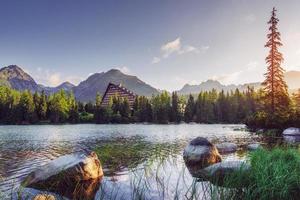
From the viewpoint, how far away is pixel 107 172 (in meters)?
15.5

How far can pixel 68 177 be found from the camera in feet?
40.4

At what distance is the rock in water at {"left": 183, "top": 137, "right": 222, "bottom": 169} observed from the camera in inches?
677

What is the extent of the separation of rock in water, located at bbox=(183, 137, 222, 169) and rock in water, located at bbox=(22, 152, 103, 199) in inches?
234

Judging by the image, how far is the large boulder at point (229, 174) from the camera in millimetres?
8245

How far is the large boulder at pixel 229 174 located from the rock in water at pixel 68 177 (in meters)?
4.34

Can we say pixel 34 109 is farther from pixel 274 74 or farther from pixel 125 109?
pixel 274 74

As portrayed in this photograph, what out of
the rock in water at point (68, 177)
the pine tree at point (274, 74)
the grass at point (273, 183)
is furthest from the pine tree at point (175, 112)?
the grass at point (273, 183)

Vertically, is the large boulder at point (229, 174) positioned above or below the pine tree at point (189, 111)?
below

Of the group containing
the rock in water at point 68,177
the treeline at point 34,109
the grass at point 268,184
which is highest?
the treeline at point 34,109

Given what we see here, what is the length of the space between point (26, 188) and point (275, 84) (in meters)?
45.1

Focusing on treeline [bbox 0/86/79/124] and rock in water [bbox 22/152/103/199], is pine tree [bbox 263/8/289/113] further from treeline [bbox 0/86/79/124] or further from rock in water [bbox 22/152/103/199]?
treeline [bbox 0/86/79/124]

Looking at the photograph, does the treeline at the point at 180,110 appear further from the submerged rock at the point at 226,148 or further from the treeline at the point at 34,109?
the submerged rock at the point at 226,148

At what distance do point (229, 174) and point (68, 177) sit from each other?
19.8 ft

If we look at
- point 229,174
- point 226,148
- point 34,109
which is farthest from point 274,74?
point 34,109
